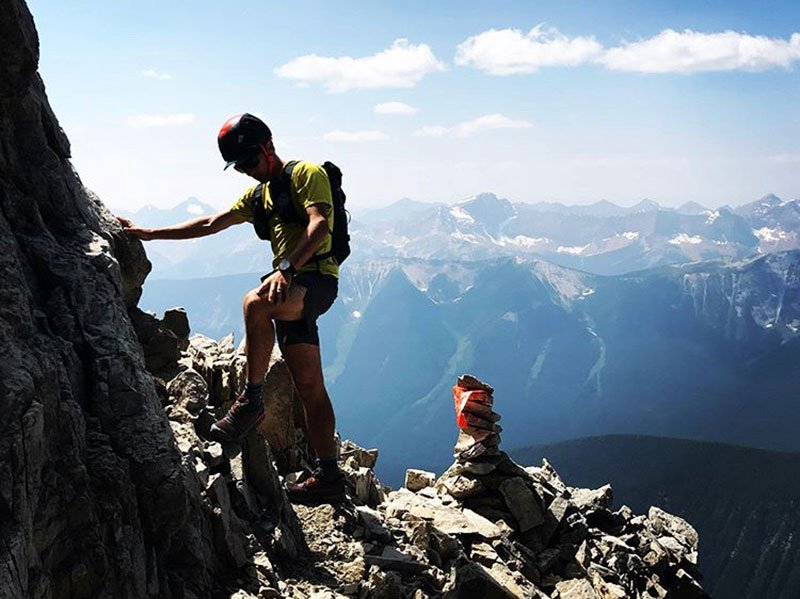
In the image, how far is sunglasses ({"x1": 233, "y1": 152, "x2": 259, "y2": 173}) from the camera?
9148 millimetres

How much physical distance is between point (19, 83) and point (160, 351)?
209 inches

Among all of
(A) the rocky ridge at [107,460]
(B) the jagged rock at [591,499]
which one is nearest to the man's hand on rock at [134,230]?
(A) the rocky ridge at [107,460]

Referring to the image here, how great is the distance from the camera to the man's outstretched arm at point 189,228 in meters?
10.1

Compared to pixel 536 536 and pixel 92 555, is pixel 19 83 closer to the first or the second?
pixel 92 555

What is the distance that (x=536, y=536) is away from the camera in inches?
583

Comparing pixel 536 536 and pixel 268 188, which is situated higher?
pixel 268 188

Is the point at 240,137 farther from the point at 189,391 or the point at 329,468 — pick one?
the point at 329,468

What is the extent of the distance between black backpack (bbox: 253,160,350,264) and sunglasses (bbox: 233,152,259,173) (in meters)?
0.36

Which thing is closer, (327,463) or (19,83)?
(19,83)

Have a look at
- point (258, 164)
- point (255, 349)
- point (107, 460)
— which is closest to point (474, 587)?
point (255, 349)

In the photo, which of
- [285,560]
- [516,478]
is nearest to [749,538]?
[516,478]

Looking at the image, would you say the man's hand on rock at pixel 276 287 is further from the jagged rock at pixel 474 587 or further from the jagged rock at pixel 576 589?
the jagged rock at pixel 576 589

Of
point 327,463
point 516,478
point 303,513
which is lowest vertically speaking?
point 516,478

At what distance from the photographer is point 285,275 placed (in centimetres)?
852
